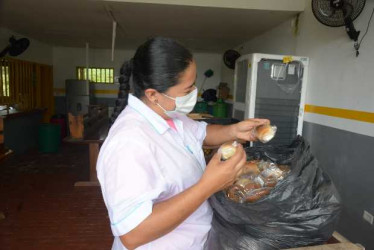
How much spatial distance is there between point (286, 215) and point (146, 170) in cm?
45

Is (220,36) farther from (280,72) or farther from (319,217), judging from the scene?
(319,217)

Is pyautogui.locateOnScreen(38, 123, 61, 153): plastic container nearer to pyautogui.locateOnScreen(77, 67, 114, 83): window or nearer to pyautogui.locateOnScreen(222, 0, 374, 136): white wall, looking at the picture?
pyautogui.locateOnScreen(77, 67, 114, 83): window

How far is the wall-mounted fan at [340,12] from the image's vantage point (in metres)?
2.15

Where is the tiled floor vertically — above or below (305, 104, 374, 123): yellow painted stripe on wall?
below

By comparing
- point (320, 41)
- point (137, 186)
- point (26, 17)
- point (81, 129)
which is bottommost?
point (81, 129)

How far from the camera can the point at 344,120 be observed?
2.48 m

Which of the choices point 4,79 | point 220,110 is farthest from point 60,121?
point 220,110

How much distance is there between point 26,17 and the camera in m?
4.18

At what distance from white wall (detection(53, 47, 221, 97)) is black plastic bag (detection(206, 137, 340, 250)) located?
6471 millimetres

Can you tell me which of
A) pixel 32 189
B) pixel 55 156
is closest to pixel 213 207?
pixel 32 189

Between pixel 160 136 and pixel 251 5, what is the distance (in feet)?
9.66

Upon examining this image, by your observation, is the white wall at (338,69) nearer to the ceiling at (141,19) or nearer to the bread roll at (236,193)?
the ceiling at (141,19)

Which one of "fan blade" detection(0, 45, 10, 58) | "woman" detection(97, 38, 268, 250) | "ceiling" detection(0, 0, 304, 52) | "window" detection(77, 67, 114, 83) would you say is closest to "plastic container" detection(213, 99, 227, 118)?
"ceiling" detection(0, 0, 304, 52)

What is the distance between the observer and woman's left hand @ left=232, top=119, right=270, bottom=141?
3.66 ft
